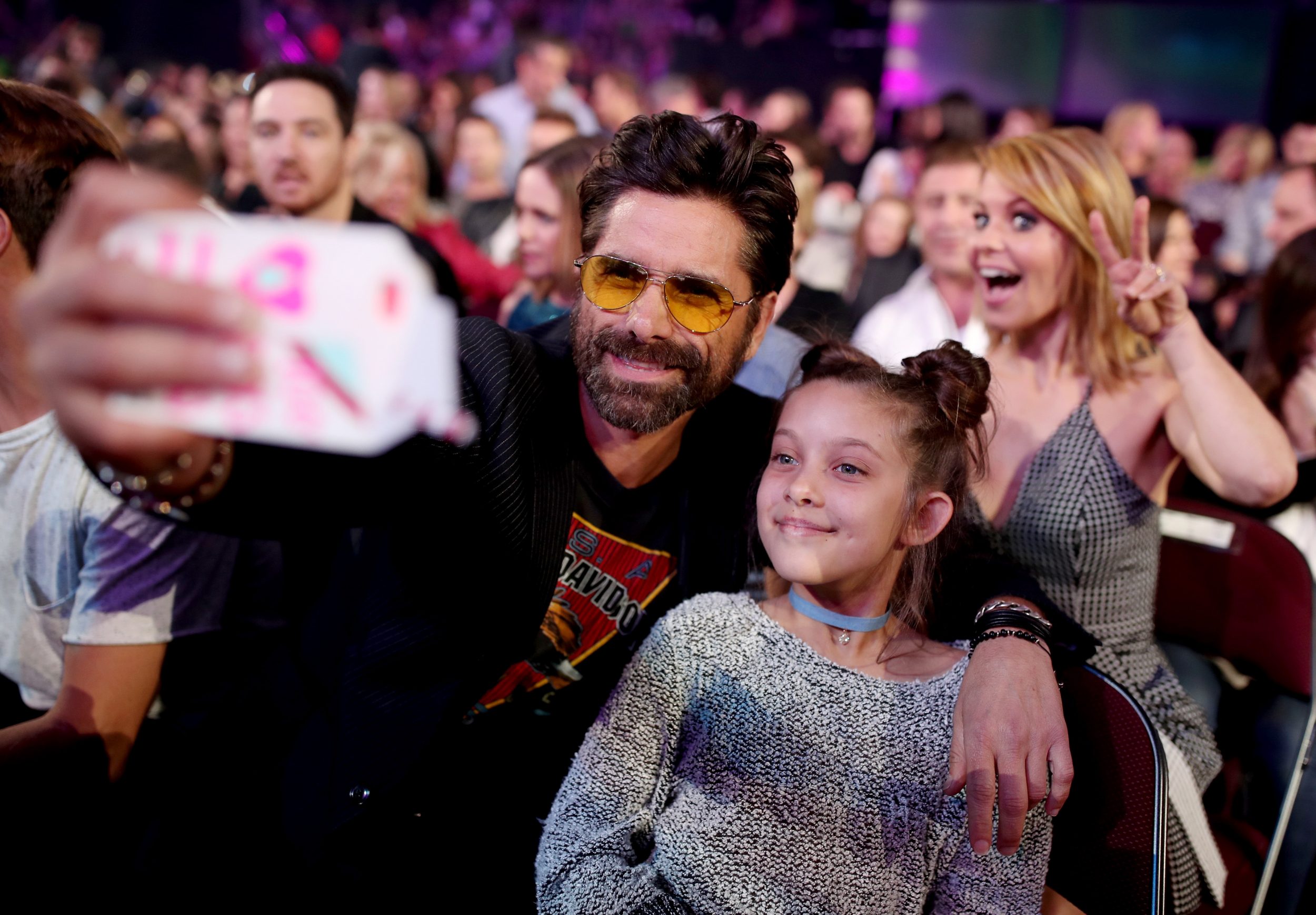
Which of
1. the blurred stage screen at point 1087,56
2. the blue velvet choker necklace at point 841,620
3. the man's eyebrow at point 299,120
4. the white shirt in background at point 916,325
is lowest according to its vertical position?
the blue velvet choker necklace at point 841,620

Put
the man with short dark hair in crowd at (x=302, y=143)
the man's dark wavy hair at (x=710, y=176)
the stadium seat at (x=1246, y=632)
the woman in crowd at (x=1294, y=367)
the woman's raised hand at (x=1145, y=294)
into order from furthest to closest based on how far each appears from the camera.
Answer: the man with short dark hair in crowd at (x=302, y=143) → the woman in crowd at (x=1294, y=367) → the stadium seat at (x=1246, y=632) → the woman's raised hand at (x=1145, y=294) → the man's dark wavy hair at (x=710, y=176)

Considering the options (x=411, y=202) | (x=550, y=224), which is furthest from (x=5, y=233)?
(x=411, y=202)

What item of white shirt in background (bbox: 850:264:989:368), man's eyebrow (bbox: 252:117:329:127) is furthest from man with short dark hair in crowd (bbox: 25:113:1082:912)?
man's eyebrow (bbox: 252:117:329:127)

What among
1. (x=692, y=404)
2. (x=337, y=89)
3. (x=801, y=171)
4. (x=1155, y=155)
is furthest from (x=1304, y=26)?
(x=692, y=404)

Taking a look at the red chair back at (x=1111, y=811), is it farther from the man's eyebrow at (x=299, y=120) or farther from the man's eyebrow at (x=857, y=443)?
the man's eyebrow at (x=299, y=120)

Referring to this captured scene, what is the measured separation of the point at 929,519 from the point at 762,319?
1.72 ft

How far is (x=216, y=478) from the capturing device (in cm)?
105

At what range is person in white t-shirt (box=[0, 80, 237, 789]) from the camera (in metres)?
1.57

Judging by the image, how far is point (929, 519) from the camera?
174cm

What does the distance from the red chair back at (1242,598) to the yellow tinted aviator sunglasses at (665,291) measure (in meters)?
1.53

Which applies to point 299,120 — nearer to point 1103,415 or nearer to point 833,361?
point 833,361

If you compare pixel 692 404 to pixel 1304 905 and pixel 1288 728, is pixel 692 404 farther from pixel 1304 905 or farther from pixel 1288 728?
pixel 1304 905

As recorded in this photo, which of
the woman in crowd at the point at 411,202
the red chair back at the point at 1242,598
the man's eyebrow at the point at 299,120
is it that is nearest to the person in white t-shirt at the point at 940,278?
the red chair back at the point at 1242,598

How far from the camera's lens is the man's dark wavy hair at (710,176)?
1.72 metres
